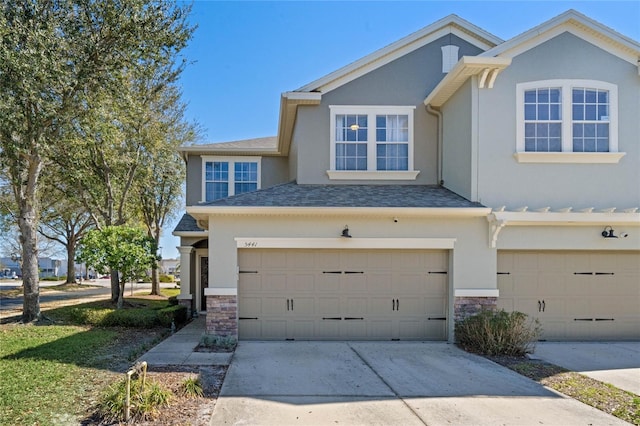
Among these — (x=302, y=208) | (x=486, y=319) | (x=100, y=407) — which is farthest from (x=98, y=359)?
(x=486, y=319)

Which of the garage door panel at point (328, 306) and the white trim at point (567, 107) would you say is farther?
the white trim at point (567, 107)

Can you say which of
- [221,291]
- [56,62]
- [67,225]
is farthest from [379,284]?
[67,225]

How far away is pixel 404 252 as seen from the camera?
11.0m

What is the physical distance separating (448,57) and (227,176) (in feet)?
28.0

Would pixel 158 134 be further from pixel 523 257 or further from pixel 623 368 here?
pixel 623 368

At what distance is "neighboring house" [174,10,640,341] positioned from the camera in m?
10.6

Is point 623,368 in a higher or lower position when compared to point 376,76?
lower

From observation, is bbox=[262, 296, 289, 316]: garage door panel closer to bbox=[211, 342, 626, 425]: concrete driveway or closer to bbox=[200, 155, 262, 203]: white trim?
bbox=[211, 342, 626, 425]: concrete driveway

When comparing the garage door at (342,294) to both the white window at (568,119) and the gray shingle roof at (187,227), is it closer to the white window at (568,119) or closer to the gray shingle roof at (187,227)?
the white window at (568,119)

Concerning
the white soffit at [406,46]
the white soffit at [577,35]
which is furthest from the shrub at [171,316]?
the white soffit at [577,35]

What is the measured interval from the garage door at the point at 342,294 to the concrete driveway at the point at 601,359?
2.41 m

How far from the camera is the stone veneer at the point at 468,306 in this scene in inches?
418

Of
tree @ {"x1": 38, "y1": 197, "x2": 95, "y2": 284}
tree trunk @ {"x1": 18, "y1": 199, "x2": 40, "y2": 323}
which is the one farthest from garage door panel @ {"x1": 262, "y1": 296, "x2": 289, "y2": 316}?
tree @ {"x1": 38, "y1": 197, "x2": 95, "y2": 284}

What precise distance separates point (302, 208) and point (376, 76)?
4936mm
